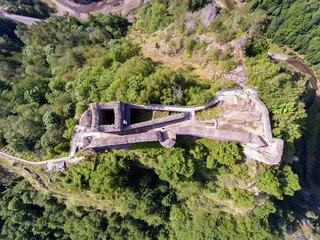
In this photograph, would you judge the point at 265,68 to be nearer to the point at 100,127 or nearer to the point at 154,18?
the point at 100,127

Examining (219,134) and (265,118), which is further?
(219,134)

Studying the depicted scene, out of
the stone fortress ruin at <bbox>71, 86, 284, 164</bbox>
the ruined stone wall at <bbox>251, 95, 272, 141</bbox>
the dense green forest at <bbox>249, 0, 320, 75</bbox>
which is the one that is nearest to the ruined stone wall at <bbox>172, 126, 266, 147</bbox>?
the stone fortress ruin at <bbox>71, 86, 284, 164</bbox>

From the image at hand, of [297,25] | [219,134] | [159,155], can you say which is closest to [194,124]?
[219,134]

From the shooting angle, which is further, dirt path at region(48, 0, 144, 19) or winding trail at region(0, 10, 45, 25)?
winding trail at region(0, 10, 45, 25)

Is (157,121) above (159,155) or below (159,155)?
above

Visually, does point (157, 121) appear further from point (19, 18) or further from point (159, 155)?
point (19, 18)

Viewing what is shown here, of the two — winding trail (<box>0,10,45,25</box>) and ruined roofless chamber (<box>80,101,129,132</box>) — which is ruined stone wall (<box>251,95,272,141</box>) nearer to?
ruined roofless chamber (<box>80,101,129,132</box>)

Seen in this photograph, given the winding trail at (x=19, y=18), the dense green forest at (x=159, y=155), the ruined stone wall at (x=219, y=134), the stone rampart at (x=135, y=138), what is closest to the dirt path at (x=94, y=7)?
the winding trail at (x=19, y=18)
